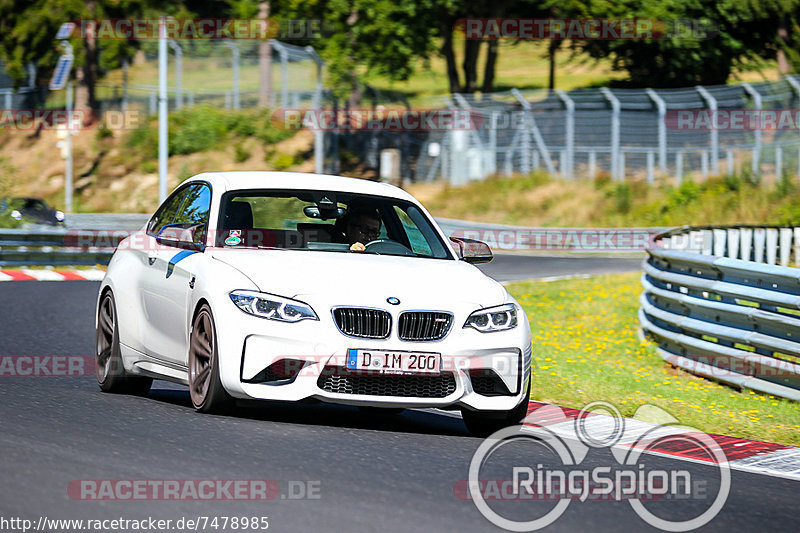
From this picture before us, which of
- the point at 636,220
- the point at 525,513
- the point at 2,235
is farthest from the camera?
the point at 636,220

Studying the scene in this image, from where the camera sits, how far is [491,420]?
8.52 metres

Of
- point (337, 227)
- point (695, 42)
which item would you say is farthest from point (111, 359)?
point (695, 42)

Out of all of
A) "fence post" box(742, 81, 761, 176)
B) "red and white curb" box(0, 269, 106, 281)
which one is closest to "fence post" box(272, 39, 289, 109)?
Result: "fence post" box(742, 81, 761, 176)

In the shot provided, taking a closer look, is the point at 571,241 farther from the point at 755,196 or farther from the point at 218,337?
the point at 218,337

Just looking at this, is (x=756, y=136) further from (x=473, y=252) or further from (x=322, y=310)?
(x=322, y=310)

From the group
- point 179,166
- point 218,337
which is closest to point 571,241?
point 179,166

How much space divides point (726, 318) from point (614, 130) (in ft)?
104

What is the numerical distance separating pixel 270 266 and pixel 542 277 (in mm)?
16902

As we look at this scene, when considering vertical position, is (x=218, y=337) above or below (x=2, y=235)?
above

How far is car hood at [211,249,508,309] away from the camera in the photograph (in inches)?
308

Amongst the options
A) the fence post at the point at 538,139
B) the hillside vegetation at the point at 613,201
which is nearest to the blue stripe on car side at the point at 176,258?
the hillside vegetation at the point at 613,201

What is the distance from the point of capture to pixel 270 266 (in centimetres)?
813

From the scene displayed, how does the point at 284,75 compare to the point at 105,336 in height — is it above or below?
below

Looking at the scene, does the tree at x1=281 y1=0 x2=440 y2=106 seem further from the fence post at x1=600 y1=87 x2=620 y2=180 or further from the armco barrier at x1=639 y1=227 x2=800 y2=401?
the armco barrier at x1=639 y1=227 x2=800 y2=401
